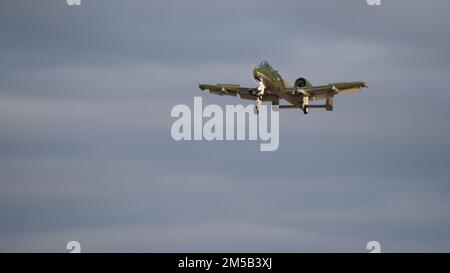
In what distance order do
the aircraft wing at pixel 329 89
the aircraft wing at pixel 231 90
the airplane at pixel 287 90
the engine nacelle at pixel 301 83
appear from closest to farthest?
the airplane at pixel 287 90 < the aircraft wing at pixel 329 89 < the aircraft wing at pixel 231 90 < the engine nacelle at pixel 301 83

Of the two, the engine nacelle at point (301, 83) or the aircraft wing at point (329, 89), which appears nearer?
the aircraft wing at point (329, 89)

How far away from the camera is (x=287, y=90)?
532ft

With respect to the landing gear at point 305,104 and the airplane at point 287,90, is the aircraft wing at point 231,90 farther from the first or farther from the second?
the landing gear at point 305,104

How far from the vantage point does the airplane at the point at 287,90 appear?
16038 cm

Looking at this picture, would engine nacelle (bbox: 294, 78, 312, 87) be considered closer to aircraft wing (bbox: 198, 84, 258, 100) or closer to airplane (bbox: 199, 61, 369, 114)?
airplane (bbox: 199, 61, 369, 114)

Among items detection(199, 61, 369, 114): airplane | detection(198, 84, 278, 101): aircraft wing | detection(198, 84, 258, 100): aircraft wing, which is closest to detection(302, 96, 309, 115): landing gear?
detection(199, 61, 369, 114): airplane

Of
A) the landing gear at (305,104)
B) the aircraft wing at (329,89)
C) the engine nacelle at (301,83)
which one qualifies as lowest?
the landing gear at (305,104)

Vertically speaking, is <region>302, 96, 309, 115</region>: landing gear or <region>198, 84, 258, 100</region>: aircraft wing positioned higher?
<region>198, 84, 258, 100</region>: aircraft wing

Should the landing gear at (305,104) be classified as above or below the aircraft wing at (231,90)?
below

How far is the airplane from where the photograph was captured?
160 meters

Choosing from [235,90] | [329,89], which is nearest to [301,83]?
[329,89]

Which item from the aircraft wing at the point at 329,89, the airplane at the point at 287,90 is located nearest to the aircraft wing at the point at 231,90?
the airplane at the point at 287,90
